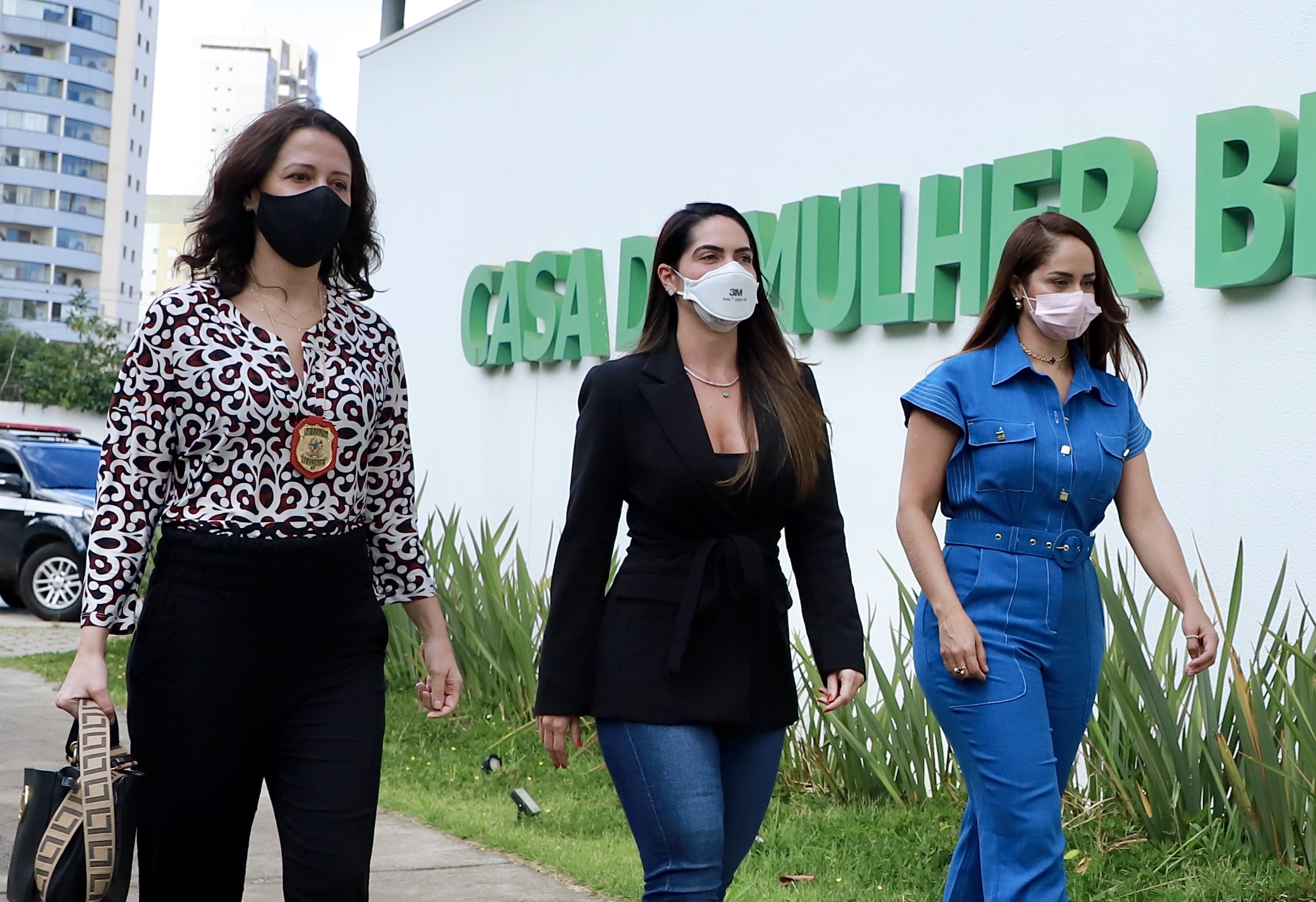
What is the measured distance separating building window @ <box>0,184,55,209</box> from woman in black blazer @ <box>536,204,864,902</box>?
324ft

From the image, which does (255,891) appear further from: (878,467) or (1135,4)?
(1135,4)

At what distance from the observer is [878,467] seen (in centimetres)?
662

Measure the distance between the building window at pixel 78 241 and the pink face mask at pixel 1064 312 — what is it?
9878 centimetres

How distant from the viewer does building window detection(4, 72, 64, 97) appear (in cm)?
9219

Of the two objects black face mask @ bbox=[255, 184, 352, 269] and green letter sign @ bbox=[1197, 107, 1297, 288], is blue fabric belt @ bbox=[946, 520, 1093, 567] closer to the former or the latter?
black face mask @ bbox=[255, 184, 352, 269]

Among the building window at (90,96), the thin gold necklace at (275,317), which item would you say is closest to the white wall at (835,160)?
the thin gold necklace at (275,317)

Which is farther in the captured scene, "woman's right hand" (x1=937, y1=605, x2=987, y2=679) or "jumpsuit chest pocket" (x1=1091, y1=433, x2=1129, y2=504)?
"jumpsuit chest pocket" (x1=1091, y1=433, x2=1129, y2=504)

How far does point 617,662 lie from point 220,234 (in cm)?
104

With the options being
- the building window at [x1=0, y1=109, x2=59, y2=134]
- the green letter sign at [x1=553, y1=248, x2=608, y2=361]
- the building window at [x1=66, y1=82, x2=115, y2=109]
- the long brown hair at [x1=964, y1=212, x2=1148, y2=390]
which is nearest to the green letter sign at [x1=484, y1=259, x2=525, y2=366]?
the green letter sign at [x1=553, y1=248, x2=608, y2=361]

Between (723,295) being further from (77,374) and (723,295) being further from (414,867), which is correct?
(77,374)

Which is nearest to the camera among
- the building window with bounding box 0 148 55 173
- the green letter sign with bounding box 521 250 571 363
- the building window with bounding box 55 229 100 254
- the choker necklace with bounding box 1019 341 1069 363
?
the choker necklace with bounding box 1019 341 1069 363

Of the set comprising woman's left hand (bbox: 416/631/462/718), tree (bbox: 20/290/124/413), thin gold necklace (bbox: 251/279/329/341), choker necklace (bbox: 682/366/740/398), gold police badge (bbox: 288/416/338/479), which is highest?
tree (bbox: 20/290/124/413)

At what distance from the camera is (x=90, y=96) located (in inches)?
3748

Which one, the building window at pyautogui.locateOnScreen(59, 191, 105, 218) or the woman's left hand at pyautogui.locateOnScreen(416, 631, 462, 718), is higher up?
the building window at pyautogui.locateOnScreen(59, 191, 105, 218)
